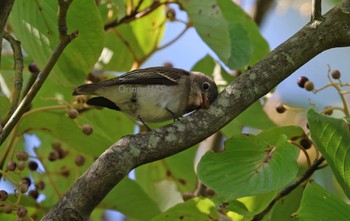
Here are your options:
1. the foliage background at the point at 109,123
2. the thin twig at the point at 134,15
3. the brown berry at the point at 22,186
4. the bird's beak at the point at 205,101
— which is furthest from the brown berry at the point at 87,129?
the thin twig at the point at 134,15

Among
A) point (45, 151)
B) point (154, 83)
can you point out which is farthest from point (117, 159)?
point (45, 151)

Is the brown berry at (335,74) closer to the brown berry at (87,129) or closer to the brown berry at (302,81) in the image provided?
the brown berry at (302,81)

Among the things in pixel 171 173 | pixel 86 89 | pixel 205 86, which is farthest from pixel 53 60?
pixel 171 173

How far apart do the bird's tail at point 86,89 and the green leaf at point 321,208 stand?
3.72ft

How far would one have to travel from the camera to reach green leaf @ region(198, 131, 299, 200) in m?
2.62

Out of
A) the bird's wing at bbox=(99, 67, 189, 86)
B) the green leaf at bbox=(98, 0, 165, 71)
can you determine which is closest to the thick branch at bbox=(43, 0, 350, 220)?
the bird's wing at bbox=(99, 67, 189, 86)

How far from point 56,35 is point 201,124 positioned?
866 millimetres

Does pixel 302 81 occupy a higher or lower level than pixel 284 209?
higher

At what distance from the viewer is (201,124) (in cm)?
267

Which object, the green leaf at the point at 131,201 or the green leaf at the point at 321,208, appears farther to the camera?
the green leaf at the point at 131,201

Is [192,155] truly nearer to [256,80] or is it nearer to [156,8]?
[156,8]

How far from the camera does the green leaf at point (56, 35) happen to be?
309cm

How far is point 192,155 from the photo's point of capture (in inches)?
167

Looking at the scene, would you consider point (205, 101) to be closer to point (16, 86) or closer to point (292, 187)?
point (292, 187)
